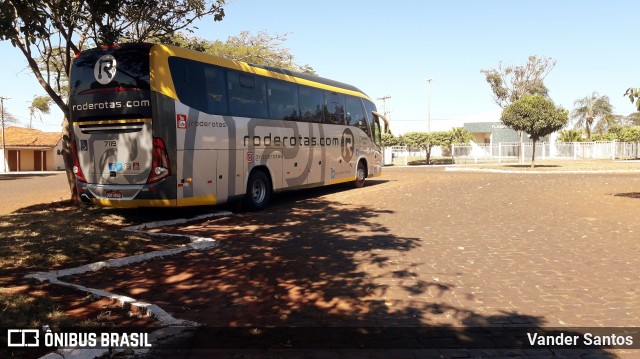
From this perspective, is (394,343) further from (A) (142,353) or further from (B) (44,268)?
(B) (44,268)

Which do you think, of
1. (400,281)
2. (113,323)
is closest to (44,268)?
(113,323)

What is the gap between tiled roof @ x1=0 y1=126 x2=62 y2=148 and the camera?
50.7m

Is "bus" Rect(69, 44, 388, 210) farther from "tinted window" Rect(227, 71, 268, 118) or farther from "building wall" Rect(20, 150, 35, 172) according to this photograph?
"building wall" Rect(20, 150, 35, 172)

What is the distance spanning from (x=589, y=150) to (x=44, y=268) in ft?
163

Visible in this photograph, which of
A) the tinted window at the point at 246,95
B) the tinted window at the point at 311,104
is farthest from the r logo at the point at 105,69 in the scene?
the tinted window at the point at 311,104

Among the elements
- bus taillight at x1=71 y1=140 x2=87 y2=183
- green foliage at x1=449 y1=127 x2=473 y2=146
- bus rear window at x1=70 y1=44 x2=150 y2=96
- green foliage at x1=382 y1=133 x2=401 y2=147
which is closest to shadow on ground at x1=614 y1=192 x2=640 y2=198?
bus rear window at x1=70 y1=44 x2=150 y2=96

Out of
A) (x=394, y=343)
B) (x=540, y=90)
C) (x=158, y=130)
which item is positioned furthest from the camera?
(x=540, y=90)

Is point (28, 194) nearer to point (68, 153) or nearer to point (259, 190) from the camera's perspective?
point (68, 153)

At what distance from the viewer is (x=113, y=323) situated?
14.2 feet

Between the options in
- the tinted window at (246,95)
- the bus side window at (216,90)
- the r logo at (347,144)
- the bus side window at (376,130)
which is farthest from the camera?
the bus side window at (376,130)

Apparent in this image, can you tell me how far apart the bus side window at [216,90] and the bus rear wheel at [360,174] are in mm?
8286

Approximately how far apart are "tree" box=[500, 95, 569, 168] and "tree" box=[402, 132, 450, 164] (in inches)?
632

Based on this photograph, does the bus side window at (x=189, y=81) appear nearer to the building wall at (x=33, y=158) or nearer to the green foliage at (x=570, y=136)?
the building wall at (x=33, y=158)

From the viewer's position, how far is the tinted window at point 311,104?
1416cm
